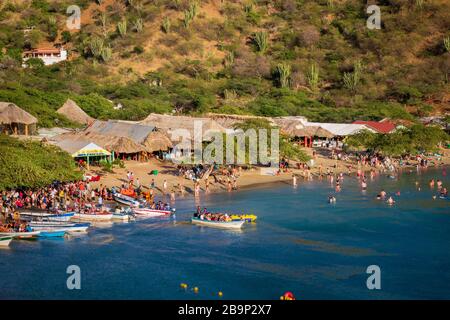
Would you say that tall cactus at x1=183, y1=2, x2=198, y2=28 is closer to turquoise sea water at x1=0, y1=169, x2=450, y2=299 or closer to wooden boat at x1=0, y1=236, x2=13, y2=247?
turquoise sea water at x1=0, y1=169, x2=450, y2=299

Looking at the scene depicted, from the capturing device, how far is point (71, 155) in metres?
45.2

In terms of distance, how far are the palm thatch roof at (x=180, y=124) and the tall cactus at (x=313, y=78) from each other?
Result: 37138 mm

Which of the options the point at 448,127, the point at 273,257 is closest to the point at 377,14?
the point at 448,127

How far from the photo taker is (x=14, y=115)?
176 feet

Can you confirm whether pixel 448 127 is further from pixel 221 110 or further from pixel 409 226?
pixel 409 226

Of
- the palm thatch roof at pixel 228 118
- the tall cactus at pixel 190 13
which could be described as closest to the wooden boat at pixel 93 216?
the palm thatch roof at pixel 228 118

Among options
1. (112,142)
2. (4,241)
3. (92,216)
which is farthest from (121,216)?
(112,142)

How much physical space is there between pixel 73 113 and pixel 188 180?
19576 millimetres

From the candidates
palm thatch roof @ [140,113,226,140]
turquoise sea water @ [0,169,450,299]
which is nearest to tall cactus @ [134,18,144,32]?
palm thatch roof @ [140,113,226,140]

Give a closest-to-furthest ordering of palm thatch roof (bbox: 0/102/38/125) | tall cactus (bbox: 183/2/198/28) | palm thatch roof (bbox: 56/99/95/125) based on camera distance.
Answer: palm thatch roof (bbox: 0/102/38/125)
palm thatch roof (bbox: 56/99/95/125)
tall cactus (bbox: 183/2/198/28)

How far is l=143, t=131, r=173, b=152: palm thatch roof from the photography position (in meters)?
51.5

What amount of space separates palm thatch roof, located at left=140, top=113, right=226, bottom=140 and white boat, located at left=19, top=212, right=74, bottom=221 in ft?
65.6
